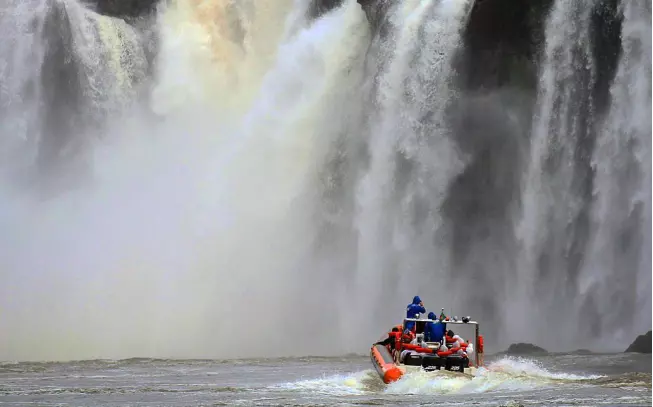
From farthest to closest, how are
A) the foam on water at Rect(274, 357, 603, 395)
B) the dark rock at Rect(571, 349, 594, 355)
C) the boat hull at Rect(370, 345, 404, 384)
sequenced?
the dark rock at Rect(571, 349, 594, 355) → the boat hull at Rect(370, 345, 404, 384) → the foam on water at Rect(274, 357, 603, 395)

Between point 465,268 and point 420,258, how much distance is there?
182cm

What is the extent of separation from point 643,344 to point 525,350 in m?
3.50

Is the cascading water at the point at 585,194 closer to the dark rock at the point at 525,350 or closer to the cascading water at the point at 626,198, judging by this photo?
the cascading water at the point at 626,198

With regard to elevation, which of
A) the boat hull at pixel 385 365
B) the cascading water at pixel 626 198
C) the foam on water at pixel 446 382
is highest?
the cascading water at pixel 626 198

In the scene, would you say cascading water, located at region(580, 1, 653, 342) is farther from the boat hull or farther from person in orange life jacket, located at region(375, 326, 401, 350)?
the boat hull

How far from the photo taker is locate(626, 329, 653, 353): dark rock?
32250 mm

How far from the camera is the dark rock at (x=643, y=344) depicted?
3225cm

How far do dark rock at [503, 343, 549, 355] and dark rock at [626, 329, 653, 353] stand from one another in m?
2.60

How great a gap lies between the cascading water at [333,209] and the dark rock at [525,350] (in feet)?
6.13

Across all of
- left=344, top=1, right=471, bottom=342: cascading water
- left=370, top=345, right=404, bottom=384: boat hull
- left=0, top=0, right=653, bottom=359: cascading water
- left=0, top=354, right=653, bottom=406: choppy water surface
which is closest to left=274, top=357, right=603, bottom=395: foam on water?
left=0, top=354, right=653, bottom=406: choppy water surface

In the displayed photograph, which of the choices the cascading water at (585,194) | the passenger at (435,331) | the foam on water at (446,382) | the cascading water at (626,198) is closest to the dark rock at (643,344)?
the cascading water at (585,194)

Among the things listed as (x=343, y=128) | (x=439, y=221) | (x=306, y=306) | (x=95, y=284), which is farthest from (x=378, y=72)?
(x=95, y=284)

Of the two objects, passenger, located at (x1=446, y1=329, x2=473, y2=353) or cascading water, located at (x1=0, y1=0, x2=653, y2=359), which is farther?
cascading water, located at (x1=0, y1=0, x2=653, y2=359)

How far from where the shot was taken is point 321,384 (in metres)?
25.8
